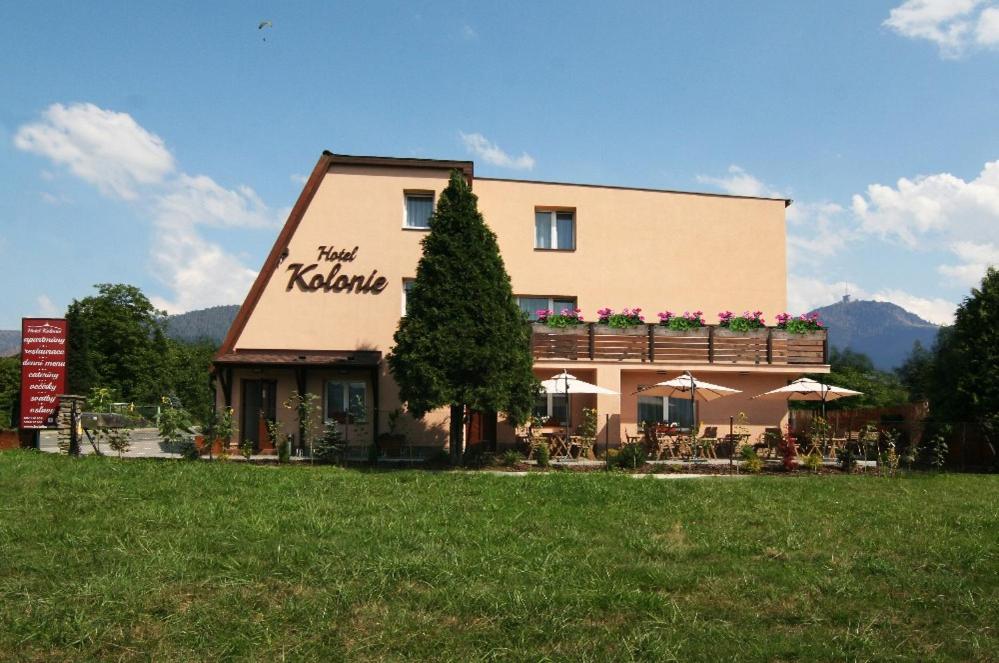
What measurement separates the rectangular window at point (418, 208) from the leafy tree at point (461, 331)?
3.87m

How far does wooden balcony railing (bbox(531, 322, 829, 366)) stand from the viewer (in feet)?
68.4

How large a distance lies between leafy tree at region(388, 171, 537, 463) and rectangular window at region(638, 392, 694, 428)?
579 cm

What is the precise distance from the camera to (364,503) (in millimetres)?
10461

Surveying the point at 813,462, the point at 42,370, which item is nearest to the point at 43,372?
the point at 42,370

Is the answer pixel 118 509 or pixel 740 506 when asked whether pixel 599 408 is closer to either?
pixel 740 506

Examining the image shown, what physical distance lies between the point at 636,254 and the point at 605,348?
12.8ft

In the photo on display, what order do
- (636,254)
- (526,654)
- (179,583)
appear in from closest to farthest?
(526,654), (179,583), (636,254)

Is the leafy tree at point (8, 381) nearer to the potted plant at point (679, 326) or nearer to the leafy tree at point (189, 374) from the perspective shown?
the leafy tree at point (189, 374)

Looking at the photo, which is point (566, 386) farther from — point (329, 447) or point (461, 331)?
point (329, 447)

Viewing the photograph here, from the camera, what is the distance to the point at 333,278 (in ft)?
70.3

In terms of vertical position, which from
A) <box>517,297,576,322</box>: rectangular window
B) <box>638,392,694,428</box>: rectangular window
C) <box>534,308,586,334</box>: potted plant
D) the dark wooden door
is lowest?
the dark wooden door

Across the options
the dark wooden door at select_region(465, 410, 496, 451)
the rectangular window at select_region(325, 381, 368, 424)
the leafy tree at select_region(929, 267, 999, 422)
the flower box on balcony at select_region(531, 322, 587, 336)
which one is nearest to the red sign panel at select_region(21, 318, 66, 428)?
the rectangular window at select_region(325, 381, 368, 424)

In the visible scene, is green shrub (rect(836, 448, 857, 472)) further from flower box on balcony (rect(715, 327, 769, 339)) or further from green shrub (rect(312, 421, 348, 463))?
green shrub (rect(312, 421, 348, 463))

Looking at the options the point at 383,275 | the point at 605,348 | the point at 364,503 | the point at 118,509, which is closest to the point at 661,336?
the point at 605,348
